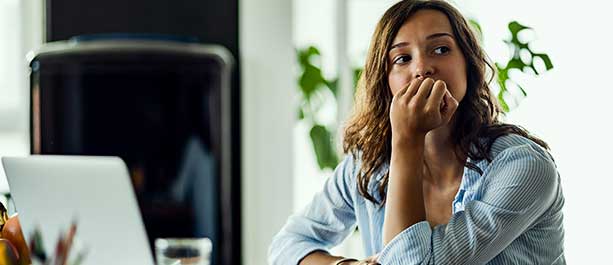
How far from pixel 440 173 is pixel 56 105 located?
2027 mm

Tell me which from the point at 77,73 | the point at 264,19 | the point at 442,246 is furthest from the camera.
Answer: the point at 264,19

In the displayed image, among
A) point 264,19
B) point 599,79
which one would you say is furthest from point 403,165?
point 264,19

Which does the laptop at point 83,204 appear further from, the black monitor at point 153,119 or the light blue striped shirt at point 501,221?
the black monitor at point 153,119

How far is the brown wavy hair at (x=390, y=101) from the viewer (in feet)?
5.88

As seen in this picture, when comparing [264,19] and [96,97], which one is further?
[264,19]

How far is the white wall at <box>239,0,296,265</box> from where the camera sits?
381 cm

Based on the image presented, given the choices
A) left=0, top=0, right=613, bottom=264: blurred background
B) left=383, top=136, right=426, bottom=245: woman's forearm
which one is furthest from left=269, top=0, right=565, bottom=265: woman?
left=0, top=0, right=613, bottom=264: blurred background

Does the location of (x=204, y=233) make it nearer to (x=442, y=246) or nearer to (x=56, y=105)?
(x=56, y=105)

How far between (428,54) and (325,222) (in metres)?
0.45

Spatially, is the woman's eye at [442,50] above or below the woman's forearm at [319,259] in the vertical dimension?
above

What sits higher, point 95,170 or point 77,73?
point 95,170

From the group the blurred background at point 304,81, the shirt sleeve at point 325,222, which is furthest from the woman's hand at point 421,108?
the blurred background at point 304,81

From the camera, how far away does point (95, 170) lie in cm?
149

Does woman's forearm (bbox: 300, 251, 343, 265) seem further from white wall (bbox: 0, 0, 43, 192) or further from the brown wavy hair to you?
white wall (bbox: 0, 0, 43, 192)
